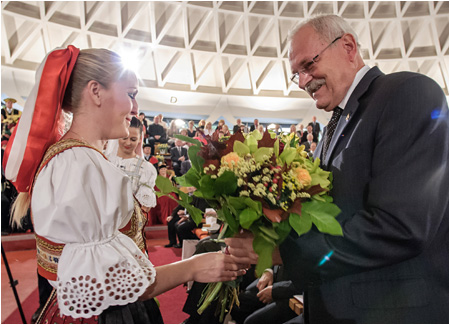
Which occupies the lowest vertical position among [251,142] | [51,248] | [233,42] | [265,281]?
[265,281]

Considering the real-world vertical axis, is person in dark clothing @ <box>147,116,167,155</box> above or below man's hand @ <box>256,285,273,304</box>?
above

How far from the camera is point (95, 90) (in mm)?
1490

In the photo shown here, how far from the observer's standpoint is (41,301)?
135 inches

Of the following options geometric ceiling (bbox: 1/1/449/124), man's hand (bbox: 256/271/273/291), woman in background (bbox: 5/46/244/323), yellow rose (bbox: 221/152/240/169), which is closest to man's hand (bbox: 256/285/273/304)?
man's hand (bbox: 256/271/273/291)

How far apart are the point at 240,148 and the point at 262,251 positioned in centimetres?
43

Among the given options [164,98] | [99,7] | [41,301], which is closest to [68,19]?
[99,7]

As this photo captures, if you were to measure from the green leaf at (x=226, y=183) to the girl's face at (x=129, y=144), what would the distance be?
359 cm

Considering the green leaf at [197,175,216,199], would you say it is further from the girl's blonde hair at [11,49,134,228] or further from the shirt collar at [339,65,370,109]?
the shirt collar at [339,65,370,109]

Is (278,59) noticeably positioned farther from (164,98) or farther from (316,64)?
(316,64)

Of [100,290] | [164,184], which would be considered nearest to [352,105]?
[164,184]

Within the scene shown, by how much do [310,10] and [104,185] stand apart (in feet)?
71.1

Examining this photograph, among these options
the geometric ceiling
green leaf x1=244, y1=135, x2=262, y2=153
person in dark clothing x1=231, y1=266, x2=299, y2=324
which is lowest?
person in dark clothing x1=231, y1=266, x2=299, y2=324

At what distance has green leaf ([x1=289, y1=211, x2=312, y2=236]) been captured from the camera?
121 centimetres

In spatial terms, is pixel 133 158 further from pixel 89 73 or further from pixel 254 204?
pixel 254 204
